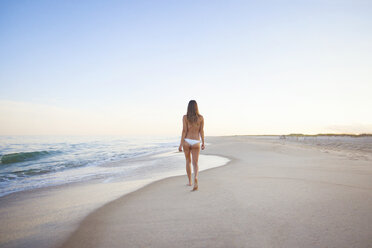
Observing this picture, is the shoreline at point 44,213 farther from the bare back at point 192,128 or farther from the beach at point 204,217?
the bare back at point 192,128

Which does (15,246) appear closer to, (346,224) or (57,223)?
(57,223)

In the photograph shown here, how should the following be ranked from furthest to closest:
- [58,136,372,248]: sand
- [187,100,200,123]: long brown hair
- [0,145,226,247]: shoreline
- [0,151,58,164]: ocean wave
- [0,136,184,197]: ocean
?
[0,151,58,164]: ocean wave → [0,136,184,197]: ocean → [187,100,200,123]: long brown hair → [0,145,226,247]: shoreline → [58,136,372,248]: sand

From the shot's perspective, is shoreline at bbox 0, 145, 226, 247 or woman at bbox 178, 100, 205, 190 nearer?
shoreline at bbox 0, 145, 226, 247

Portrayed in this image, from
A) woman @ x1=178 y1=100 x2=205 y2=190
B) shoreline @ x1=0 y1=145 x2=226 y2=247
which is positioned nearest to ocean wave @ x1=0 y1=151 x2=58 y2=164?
shoreline @ x1=0 y1=145 x2=226 y2=247

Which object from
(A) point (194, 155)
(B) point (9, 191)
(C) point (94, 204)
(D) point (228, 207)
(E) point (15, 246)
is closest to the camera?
(E) point (15, 246)

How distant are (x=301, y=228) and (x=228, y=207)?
3.73ft

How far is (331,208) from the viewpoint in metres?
3.03

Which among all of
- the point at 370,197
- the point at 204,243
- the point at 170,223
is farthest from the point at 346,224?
the point at 170,223

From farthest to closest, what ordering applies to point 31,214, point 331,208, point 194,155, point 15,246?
1. point 194,155
2. point 31,214
3. point 331,208
4. point 15,246

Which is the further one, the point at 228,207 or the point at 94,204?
the point at 94,204

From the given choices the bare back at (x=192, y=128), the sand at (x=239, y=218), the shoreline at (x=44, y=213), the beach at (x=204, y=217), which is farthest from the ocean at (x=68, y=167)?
the sand at (x=239, y=218)

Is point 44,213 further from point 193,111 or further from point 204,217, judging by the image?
point 193,111

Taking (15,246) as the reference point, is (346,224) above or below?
above

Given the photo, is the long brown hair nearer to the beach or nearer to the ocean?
the beach
